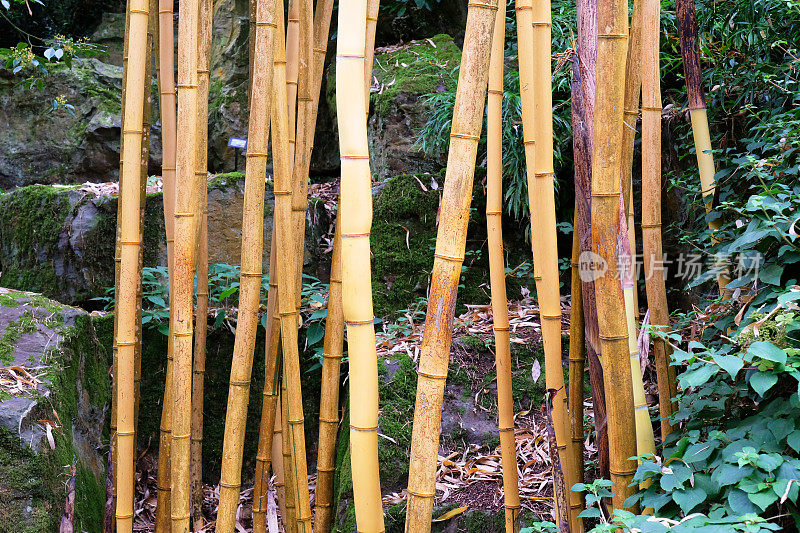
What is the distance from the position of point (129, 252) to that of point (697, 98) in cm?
140

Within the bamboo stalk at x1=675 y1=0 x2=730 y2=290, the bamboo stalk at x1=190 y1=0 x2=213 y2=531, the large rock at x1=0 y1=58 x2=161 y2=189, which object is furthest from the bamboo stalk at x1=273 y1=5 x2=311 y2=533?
the large rock at x1=0 y1=58 x2=161 y2=189

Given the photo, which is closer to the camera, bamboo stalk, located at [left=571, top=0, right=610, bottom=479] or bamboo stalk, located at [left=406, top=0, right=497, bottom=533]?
bamboo stalk, located at [left=406, top=0, right=497, bottom=533]

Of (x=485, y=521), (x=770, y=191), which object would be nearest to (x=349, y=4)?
(x=770, y=191)

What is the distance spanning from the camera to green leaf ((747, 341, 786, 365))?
1022 millimetres

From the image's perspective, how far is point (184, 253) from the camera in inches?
53.5

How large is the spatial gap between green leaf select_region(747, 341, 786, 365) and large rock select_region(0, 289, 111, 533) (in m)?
1.66

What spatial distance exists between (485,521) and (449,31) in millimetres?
3042

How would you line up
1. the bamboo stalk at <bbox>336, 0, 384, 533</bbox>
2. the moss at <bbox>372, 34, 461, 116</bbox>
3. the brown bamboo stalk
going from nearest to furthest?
the bamboo stalk at <bbox>336, 0, 384, 533</bbox>
the brown bamboo stalk
the moss at <bbox>372, 34, 461, 116</bbox>

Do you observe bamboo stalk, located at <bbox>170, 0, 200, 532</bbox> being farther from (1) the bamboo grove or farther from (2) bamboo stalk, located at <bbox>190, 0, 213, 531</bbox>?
(2) bamboo stalk, located at <bbox>190, 0, 213, 531</bbox>

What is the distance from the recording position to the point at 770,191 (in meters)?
1.27

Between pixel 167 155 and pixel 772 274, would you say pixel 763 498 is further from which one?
pixel 167 155

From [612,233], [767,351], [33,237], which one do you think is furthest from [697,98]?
[33,237]

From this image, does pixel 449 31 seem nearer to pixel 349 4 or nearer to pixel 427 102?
pixel 427 102

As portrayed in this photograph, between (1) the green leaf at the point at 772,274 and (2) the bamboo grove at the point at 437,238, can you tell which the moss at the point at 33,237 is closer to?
(2) the bamboo grove at the point at 437,238
